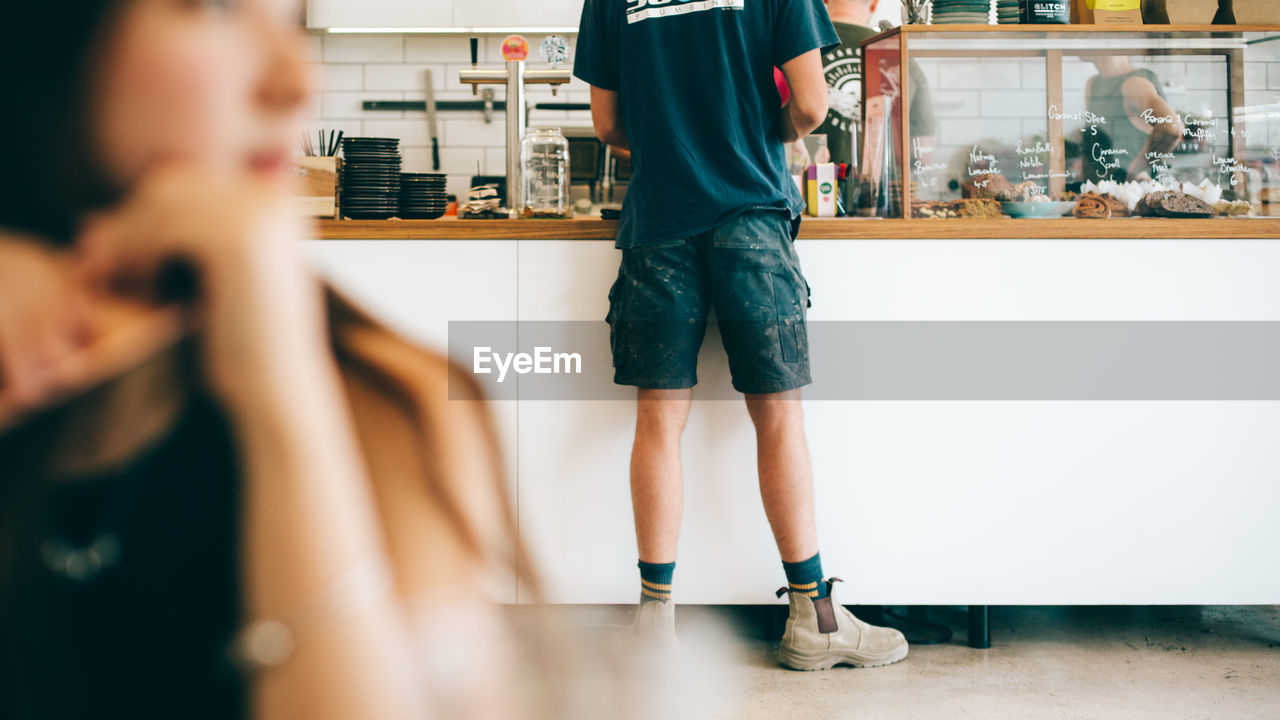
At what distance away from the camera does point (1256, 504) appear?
1743 millimetres

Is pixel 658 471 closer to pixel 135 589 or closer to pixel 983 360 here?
pixel 983 360

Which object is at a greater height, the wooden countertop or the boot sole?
the wooden countertop

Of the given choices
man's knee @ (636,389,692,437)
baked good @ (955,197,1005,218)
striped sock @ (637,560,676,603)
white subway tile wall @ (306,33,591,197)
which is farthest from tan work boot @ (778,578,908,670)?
white subway tile wall @ (306,33,591,197)

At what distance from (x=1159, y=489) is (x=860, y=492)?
532 mm

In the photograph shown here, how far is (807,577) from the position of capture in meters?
1.64

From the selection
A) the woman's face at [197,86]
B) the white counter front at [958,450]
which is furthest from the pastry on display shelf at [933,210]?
the woman's face at [197,86]

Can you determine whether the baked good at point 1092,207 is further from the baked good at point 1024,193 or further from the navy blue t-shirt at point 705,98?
the navy blue t-shirt at point 705,98

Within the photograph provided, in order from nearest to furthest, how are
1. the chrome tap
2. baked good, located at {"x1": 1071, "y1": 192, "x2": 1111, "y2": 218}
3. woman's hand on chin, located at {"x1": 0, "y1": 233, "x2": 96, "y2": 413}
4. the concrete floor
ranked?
woman's hand on chin, located at {"x1": 0, "y1": 233, "x2": 96, "y2": 413} → the concrete floor → baked good, located at {"x1": 1071, "y1": 192, "x2": 1111, "y2": 218} → the chrome tap

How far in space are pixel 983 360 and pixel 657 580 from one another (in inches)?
27.5

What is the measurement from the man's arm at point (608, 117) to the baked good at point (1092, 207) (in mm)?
861

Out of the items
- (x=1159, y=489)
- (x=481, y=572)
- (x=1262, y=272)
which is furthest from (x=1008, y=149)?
(x=481, y=572)

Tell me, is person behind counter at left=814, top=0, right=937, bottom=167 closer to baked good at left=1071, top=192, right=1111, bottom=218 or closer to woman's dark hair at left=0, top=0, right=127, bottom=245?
baked good at left=1071, top=192, right=1111, bottom=218

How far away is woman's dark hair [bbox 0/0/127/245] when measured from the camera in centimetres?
19

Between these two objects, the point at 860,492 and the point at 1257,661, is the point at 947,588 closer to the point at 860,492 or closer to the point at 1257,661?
the point at 860,492
